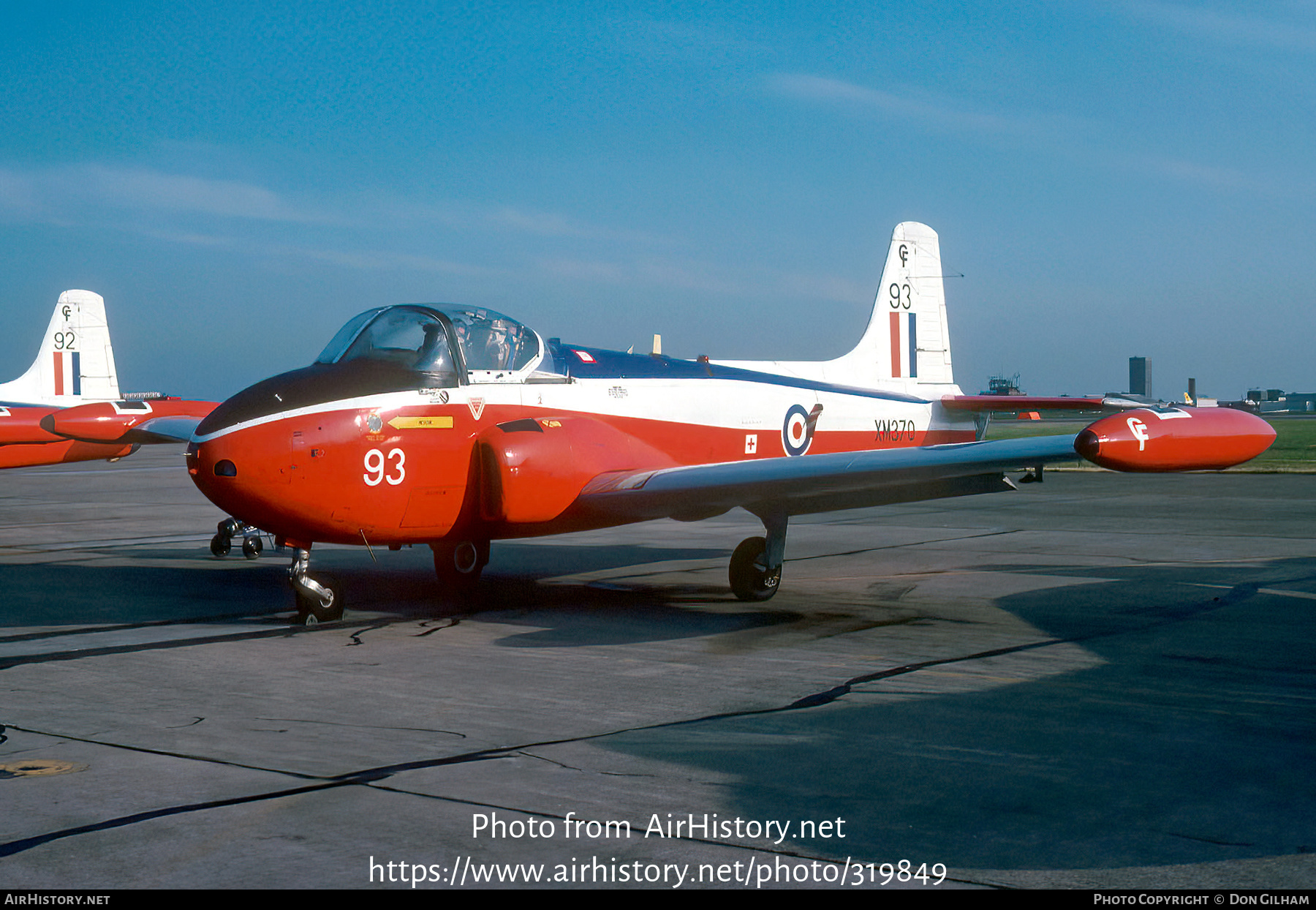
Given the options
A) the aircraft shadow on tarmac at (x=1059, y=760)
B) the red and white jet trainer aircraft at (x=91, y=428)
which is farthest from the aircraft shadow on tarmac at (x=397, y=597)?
the aircraft shadow on tarmac at (x=1059, y=760)

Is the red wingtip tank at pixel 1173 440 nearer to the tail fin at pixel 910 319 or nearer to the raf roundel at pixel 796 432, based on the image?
the raf roundel at pixel 796 432

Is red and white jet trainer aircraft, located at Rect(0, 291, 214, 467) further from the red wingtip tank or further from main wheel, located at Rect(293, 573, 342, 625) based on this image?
the red wingtip tank

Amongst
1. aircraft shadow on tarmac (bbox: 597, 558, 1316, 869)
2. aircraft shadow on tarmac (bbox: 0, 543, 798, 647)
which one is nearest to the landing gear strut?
aircraft shadow on tarmac (bbox: 0, 543, 798, 647)

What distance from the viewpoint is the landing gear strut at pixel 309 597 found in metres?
9.34

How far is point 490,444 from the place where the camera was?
9516 millimetres

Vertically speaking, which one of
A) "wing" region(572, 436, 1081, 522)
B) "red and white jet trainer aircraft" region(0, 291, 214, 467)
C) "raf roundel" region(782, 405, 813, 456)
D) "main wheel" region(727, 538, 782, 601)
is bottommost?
"main wheel" region(727, 538, 782, 601)

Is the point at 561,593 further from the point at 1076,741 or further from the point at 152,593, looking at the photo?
the point at 1076,741

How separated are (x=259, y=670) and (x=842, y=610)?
4.84 m

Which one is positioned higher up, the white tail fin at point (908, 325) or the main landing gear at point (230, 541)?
the white tail fin at point (908, 325)

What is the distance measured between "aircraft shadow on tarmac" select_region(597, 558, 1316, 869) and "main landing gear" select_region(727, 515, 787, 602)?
300 centimetres

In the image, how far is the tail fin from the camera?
14500 millimetres

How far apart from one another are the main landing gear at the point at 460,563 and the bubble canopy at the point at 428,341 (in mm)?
2323

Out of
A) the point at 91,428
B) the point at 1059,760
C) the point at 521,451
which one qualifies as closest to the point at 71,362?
the point at 91,428

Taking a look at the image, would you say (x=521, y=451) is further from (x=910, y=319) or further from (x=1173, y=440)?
(x=910, y=319)
